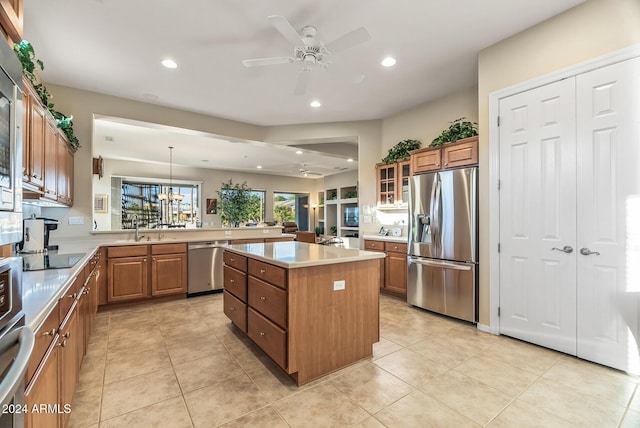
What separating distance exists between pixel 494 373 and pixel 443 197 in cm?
189

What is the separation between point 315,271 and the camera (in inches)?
84.7

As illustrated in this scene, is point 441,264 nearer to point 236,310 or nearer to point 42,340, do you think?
point 236,310

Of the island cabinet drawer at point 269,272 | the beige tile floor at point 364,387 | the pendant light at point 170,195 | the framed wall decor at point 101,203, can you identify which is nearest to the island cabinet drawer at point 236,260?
the island cabinet drawer at point 269,272

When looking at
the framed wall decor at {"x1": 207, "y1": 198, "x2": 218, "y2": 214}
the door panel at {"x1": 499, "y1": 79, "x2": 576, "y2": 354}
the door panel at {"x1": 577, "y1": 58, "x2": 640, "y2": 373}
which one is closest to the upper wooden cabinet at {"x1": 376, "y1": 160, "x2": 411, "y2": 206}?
the door panel at {"x1": 499, "y1": 79, "x2": 576, "y2": 354}

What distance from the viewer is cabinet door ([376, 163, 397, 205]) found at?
4.79 meters

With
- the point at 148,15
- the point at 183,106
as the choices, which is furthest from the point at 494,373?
the point at 183,106

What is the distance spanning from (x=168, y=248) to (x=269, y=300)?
104 inches

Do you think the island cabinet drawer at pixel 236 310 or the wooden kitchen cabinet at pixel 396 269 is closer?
the island cabinet drawer at pixel 236 310

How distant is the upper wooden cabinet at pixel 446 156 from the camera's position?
326 centimetres

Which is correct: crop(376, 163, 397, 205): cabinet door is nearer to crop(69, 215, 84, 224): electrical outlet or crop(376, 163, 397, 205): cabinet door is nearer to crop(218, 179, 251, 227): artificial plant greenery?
crop(218, 179, 251, 227): artificial plant greenery

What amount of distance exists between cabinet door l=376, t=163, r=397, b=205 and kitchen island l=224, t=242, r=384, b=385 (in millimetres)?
2550

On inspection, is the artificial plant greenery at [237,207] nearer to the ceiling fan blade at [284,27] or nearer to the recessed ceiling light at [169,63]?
the recessed ceiling light at [169,63]

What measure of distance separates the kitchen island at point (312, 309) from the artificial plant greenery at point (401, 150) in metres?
2.63

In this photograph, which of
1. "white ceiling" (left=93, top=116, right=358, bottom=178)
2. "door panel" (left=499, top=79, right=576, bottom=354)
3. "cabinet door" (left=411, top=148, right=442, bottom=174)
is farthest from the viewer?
"white ceiling" (left=93, top=116, right=358, bottom=178)
